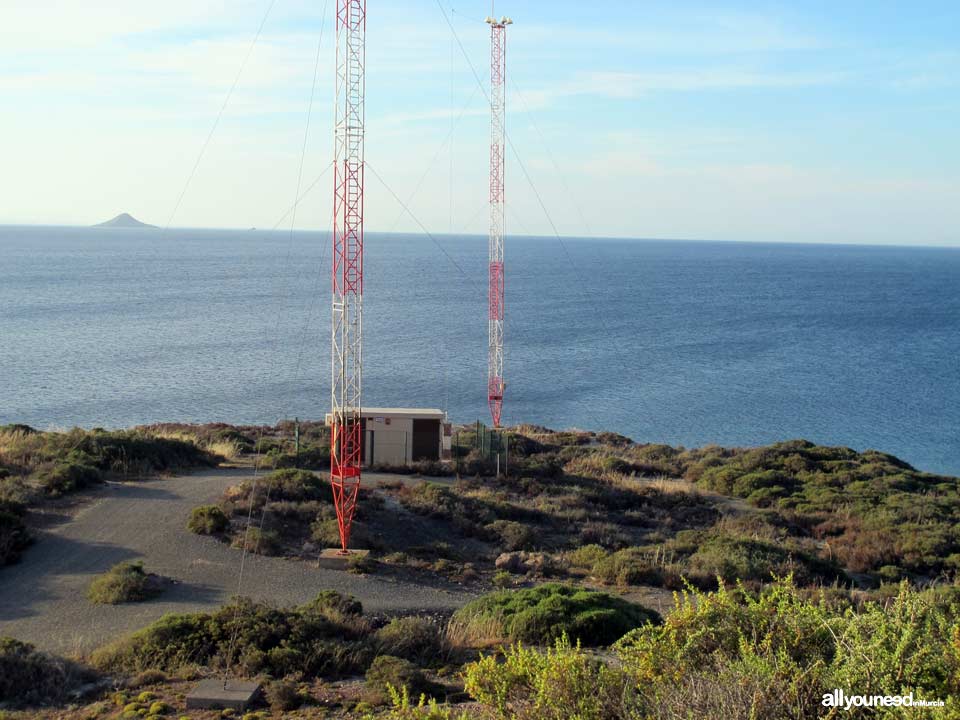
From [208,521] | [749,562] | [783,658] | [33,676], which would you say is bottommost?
[749,562]

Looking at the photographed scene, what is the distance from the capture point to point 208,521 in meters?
16.2

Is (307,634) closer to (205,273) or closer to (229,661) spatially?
(229,661)

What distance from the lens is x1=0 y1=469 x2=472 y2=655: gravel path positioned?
1155cm

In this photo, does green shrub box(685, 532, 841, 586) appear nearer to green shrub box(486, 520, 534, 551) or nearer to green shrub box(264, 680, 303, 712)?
green shrub box(486, 520, 534, 551)

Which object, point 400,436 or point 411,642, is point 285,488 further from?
point 411,642

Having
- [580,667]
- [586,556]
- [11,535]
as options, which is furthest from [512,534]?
[580,667]

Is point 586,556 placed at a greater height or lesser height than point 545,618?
lesser

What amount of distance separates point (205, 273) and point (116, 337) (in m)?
58.7

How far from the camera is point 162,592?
42.5ft

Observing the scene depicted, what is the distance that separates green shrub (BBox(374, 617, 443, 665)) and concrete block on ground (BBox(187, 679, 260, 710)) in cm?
177

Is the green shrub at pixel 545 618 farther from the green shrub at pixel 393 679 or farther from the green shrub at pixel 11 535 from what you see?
the green shrub at pixel 11 535

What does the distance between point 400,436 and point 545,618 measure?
13.1 meters

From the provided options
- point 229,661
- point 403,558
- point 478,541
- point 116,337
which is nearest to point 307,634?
point 229,661

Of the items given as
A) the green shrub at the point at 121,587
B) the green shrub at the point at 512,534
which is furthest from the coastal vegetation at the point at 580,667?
the green shrub at the point at 512,534
